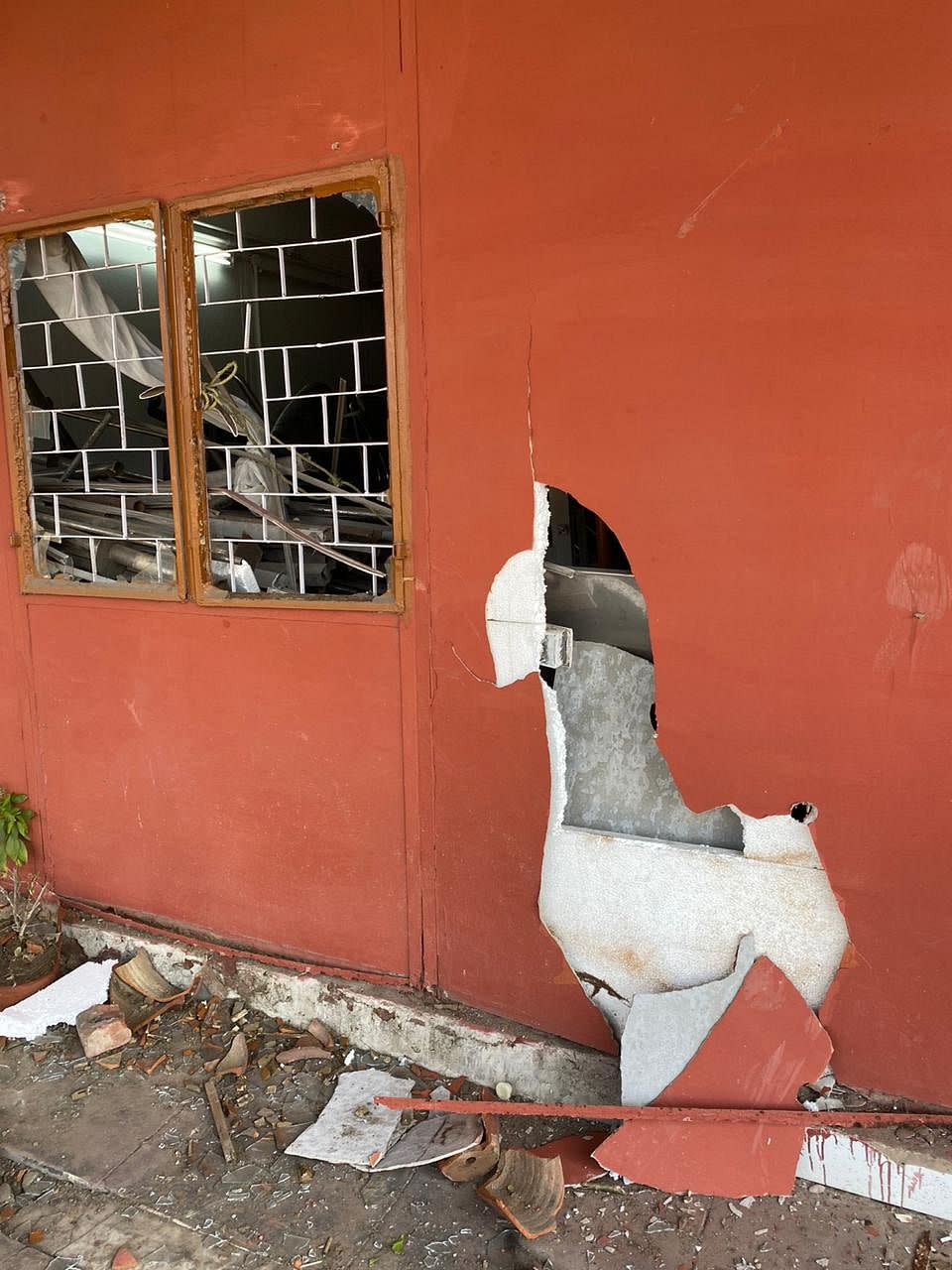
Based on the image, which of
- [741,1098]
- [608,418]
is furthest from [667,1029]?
[608,418]

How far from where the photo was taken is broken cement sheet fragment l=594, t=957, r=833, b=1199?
235 centimetres

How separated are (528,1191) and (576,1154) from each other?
0.65 ft

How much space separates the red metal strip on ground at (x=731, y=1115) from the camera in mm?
2311

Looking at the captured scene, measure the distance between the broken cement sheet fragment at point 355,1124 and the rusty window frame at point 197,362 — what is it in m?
1.51

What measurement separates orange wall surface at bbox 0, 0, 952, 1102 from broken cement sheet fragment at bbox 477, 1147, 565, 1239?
1.37ft

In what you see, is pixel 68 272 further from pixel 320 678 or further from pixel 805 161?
pixel 805 161

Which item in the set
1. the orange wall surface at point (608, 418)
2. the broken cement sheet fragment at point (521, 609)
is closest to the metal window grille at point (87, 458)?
the orange wall surface at point (608, 418)

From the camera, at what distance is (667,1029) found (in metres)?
2.51

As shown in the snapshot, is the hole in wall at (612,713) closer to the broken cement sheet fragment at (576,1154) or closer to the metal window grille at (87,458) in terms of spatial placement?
the broken cement sheet fragment at (576,1154)

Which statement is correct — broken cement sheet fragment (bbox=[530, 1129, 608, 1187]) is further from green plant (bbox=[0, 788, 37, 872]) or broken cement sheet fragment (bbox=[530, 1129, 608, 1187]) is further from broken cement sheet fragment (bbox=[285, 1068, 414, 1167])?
green plant (bbox=[0, 788, 37, 872])

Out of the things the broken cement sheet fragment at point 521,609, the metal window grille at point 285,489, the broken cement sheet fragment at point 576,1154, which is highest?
the metal window grille at point 285,489

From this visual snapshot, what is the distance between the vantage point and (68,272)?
3389 millimetres

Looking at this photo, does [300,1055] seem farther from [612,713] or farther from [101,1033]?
[612,713]

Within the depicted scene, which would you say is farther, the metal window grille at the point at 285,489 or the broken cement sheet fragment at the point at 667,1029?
the metal window grille at the point at 285,489
